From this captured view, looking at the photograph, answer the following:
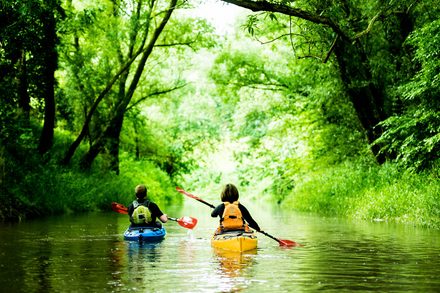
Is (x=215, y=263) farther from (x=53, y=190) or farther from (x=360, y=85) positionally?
(x=53, y=190)

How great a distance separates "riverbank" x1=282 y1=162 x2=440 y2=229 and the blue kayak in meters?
6.75

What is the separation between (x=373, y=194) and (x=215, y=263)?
1309 cm

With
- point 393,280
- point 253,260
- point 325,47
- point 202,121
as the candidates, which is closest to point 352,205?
point 325,47

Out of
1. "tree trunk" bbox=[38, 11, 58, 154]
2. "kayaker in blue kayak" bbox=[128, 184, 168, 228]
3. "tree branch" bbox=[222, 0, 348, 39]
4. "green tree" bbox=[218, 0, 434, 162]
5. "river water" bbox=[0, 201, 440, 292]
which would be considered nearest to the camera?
"river water" bbox=[0, 201, 440, 292]

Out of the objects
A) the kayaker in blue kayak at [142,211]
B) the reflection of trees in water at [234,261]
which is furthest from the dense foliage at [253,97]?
the kayaker in blue kayak at [142,211]

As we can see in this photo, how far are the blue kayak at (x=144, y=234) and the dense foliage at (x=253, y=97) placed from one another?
475 cm

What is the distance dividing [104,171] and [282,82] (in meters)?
9.57

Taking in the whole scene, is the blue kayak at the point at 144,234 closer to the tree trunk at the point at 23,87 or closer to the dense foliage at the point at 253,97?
the dense foliage at the point at 253,97

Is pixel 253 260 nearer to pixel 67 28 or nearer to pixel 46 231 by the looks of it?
pixel 46 231

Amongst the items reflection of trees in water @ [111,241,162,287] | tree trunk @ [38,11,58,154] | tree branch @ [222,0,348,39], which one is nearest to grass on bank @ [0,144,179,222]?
tree trunk @ [38,11,58,154]

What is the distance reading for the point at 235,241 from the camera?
42.6 feet

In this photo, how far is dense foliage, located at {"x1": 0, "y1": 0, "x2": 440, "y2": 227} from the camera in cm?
1819

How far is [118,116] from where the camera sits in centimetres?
3064

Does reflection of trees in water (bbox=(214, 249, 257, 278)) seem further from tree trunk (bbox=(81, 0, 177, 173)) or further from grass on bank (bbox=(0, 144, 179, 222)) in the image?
tree trunk (bbox=(81, 0, 177, 173))
